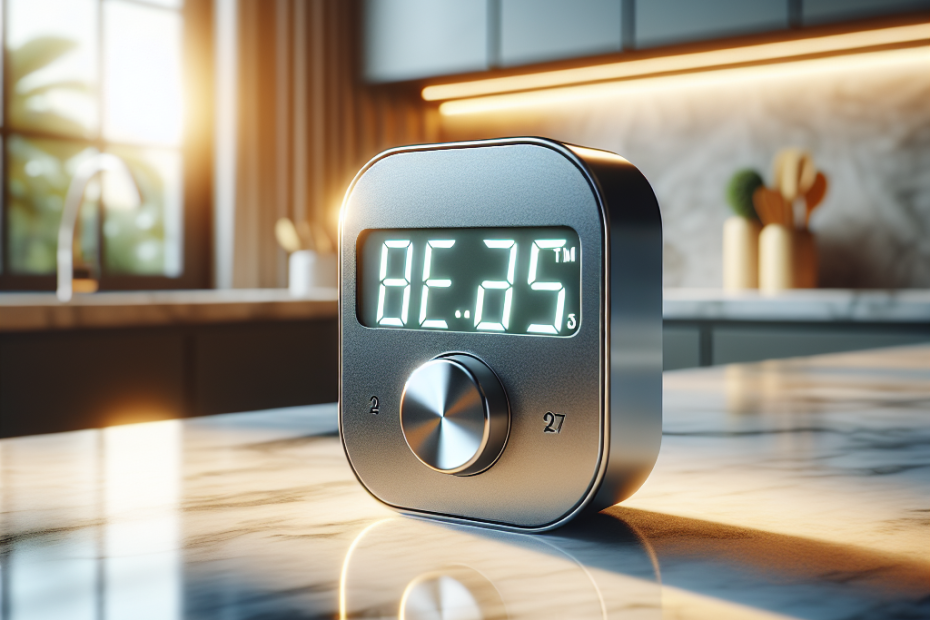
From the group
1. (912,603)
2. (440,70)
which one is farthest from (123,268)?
(912,603)

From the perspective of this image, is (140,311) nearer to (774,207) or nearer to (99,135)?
(99,135)

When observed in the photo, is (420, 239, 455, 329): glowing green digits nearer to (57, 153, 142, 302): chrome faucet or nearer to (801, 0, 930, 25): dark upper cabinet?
(57, 153, 142, 302): chrome faucet

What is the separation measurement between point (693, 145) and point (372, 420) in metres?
3.04

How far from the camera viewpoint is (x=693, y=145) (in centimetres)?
327

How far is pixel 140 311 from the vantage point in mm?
2047

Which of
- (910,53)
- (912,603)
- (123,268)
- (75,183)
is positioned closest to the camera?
(912,603)

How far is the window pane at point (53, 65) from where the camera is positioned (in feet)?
9.09

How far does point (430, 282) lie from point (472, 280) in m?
0.02

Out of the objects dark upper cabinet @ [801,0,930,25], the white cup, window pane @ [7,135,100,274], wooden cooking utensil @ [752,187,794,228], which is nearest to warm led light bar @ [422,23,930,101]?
dark upper cabinet @ [801,0,930,25]

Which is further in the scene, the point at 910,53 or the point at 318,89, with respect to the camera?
the point at 318,89

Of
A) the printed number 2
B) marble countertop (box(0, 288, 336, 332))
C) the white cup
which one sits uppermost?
the white cup

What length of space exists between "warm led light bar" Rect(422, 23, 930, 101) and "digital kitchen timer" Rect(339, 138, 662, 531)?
2.57 metres

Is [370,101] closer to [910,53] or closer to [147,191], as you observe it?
[147,191]

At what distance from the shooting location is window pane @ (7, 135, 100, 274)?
278 cm
